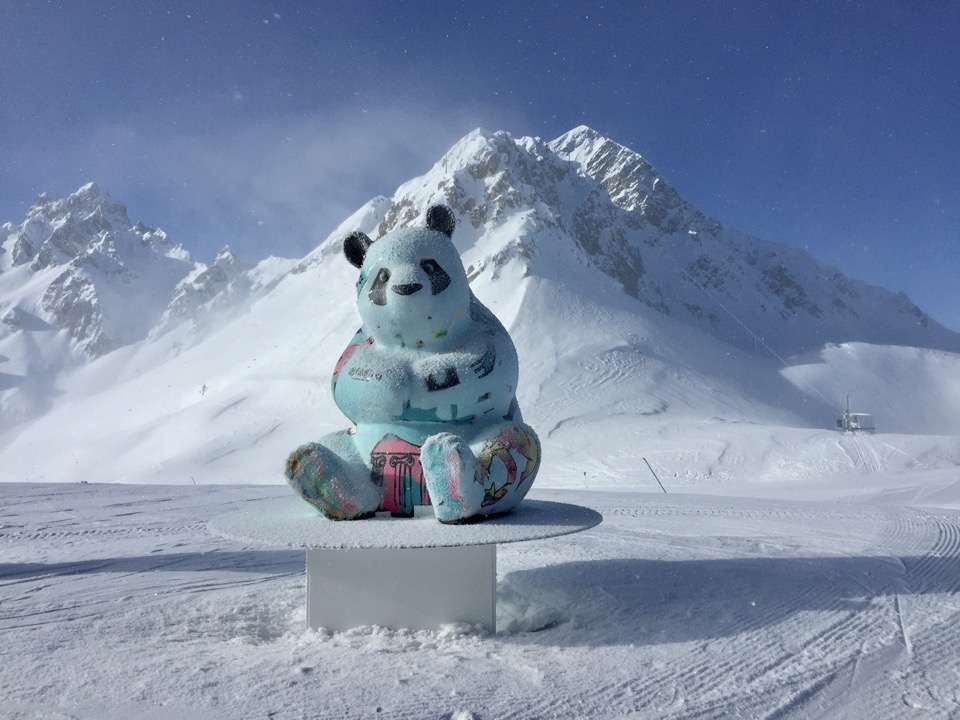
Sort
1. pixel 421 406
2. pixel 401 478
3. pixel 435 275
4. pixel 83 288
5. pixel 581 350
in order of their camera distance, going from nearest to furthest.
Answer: pixel 401 478 < pixel 421 406 < pixel 435 275 < pixel 581 350 < pixel 83 288

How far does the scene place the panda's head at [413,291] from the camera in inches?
168

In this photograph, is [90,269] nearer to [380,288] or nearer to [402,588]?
[380,288]

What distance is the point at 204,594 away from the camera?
466 cm

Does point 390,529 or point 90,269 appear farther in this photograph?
point 90,269

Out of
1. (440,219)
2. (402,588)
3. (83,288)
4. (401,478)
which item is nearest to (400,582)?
(402,588)

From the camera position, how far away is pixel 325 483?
3.80 metres

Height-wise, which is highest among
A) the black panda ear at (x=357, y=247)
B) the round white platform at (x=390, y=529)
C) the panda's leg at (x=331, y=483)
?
the black panda ear at (x=357, y=247)

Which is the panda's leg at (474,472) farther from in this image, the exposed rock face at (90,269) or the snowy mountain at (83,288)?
the exposed rock face at (90,269)

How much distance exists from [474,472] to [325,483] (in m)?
0.82

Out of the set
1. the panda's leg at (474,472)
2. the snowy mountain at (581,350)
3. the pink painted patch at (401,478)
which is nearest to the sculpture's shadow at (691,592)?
the panda's leg at (474,472)

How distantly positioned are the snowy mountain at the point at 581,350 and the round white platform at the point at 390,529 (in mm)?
11407

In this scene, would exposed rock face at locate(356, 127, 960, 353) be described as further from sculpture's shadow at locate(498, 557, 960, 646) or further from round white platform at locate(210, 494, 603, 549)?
round white platform at locate(210, 494, 603, 549)

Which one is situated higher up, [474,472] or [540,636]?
[474,472]

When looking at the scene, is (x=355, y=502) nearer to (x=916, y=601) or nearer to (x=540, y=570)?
(x=540, y=570)
